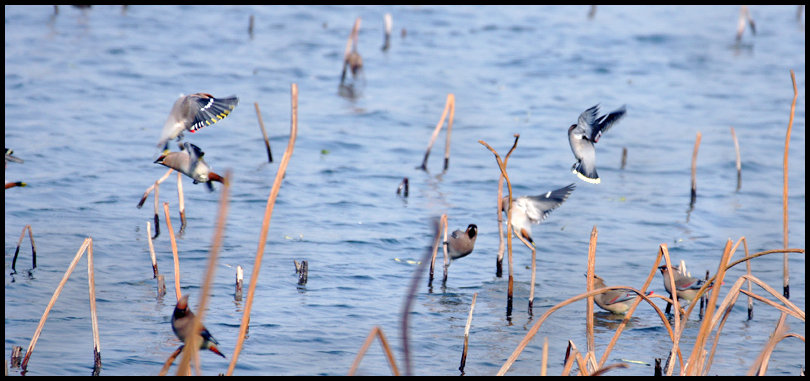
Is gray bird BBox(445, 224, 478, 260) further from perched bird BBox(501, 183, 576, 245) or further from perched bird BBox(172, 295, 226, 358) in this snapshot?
perched bird BBox(172, 295, 226, 358)

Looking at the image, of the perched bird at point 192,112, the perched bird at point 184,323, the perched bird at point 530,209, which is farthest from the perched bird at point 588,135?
the perched bird at point 184,323

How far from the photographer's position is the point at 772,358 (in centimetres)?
655

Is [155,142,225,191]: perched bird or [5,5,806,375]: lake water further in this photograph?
[5,5,806,375]: lake water

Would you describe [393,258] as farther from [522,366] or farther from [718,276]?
[718,276]

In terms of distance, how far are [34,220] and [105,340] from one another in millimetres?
3038

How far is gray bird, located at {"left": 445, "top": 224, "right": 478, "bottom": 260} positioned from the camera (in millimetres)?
7422

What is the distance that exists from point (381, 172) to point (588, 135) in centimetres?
489

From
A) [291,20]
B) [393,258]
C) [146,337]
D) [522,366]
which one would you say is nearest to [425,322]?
[522,366]

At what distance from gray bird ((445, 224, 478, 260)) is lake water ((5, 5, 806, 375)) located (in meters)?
0.32

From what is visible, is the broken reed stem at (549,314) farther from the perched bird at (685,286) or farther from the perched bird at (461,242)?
the perched bird at (461,242)

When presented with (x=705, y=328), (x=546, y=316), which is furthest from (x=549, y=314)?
(x=705, y=328)

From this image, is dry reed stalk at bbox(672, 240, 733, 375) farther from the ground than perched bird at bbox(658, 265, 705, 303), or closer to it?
farther from the ground

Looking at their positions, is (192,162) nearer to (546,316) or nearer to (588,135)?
(588,135)

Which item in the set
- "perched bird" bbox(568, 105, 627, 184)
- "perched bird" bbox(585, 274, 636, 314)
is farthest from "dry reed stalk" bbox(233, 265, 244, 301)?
"perched bird" bbox(585, 274, 636, 314)
